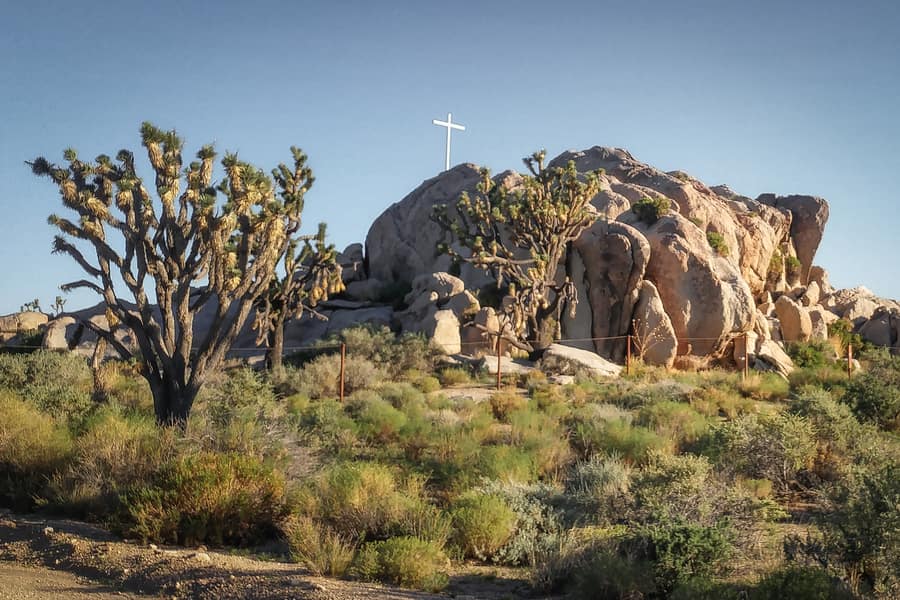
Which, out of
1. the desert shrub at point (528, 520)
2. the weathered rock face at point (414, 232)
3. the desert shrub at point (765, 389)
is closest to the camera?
the desert shrub at point (528, 520)

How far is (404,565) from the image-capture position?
25.2 feet

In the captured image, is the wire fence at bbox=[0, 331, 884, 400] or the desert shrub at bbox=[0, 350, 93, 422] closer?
the desert shrub at bbox=[0, 350, 93, 422]

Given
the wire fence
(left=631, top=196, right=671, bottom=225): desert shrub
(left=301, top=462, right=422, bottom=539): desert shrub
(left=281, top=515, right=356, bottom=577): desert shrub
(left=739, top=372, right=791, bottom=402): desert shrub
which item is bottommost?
(left=281, top=515, right=356, bottom=577): desert shrub

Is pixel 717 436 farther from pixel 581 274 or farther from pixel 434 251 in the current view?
pixel 434 251

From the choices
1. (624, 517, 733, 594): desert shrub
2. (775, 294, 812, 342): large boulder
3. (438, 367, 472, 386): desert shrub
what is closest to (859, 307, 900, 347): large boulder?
(775, 294, 812, 342): large boulder

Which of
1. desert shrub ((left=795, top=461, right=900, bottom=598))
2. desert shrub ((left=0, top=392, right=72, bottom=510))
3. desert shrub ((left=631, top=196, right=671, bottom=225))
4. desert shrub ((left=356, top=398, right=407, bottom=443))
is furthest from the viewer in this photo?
desert shrub ((left=631, top=196, right=671, bottom=225))

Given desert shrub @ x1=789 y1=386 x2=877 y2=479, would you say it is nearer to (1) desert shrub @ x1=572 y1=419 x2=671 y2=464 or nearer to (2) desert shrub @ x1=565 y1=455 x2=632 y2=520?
(1) desert shrub @ x1=572 y1=419 x2=671 y2=464

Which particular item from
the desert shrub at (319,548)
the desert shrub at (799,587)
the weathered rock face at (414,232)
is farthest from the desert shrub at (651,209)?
the desert shrub at (799,587)

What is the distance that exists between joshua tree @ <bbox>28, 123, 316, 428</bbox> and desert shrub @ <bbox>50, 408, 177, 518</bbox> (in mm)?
3327

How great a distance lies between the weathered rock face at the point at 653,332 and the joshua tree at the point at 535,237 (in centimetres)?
310

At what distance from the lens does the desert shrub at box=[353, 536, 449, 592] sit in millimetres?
7672

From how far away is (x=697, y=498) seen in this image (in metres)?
8.88

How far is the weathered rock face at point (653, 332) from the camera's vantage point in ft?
104

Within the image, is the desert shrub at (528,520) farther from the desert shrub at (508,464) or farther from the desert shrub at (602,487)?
the desert shrub at (508,464)
